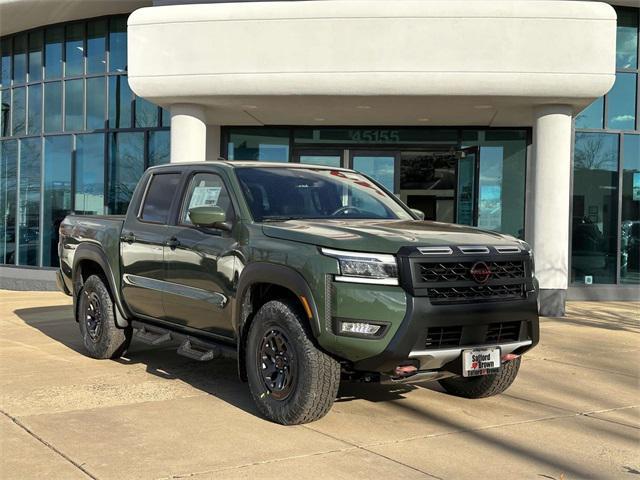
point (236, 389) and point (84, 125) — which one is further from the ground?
point (84, 125)

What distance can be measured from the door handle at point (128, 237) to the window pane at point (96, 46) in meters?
10.5

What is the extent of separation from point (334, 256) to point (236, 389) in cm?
210

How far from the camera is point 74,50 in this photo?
16.8m

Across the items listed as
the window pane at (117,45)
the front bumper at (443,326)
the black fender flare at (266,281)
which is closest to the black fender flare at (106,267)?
the black fender flare at (266,281)

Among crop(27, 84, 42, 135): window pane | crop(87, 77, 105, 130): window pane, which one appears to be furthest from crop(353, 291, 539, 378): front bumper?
crop(27, 84, 42, 135): window pane

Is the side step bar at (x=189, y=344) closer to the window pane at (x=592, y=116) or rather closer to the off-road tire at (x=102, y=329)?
the off-road tire at (x=102, y=329)

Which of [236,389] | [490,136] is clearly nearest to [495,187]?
[490,136]

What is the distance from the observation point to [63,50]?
55.5ft

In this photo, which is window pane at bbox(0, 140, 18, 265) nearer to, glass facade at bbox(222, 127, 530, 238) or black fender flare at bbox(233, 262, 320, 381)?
glass facade at bbox(222, 127, 530, 238)

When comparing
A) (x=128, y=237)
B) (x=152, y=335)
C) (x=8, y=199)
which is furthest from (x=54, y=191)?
(x=152, y=335)

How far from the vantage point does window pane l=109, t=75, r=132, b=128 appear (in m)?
16.1

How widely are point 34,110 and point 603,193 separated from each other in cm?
1306

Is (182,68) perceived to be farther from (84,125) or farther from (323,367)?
(323,367)

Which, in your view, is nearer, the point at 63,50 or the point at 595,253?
the point at 595,253
